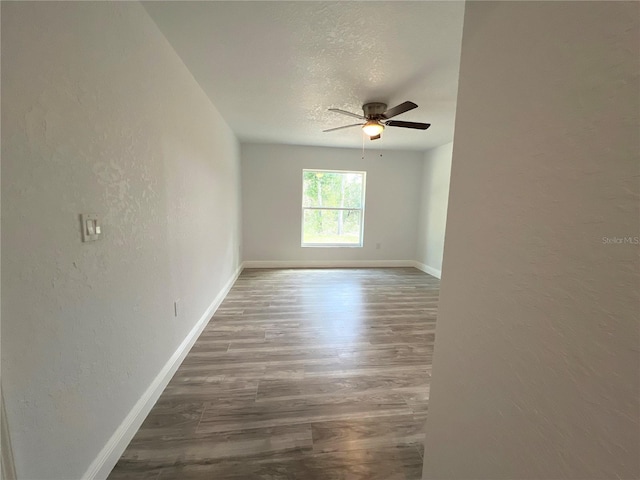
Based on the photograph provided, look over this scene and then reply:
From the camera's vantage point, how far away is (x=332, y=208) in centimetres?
512

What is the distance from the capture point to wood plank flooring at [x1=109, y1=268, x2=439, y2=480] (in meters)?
1.24

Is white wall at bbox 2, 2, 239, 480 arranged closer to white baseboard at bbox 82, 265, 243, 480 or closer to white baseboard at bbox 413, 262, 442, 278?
white baseboard at bbox 82, 265, 243, 480

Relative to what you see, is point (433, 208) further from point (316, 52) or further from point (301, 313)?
point (316, 52)

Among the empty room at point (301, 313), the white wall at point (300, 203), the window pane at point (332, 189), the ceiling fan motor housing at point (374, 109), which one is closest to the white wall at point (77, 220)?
the empty room at point (301, 313)

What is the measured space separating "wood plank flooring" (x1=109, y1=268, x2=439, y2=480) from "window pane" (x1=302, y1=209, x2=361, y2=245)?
7.66ft

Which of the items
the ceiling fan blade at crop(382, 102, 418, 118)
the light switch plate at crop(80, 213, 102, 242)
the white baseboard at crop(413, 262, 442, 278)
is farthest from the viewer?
the white baseboard at crop(413, 262, 442, 278)

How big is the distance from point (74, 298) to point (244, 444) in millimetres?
1090

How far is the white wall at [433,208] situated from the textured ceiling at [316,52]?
1.67 m

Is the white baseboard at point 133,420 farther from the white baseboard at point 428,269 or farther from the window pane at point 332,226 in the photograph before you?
the white baseboard at point 428,269

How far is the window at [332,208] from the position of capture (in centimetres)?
502

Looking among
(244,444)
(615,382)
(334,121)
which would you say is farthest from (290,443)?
(334,121)

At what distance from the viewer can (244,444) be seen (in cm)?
133

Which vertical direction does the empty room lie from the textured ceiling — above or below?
below

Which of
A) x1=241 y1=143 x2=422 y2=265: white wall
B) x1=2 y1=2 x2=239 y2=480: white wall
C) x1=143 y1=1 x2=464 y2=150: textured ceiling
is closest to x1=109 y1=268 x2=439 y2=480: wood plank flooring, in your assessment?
x1=2 y1=2 x2=239 y2=480: white wall
